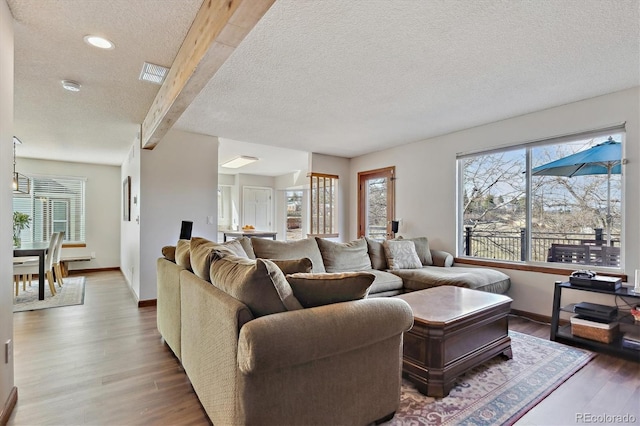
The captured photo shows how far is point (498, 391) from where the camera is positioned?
2.06 meters

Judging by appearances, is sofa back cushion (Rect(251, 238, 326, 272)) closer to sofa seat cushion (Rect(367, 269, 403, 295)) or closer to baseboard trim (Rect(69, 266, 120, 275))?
sofa seat cushion (Rect(367, 269, 403, 295))

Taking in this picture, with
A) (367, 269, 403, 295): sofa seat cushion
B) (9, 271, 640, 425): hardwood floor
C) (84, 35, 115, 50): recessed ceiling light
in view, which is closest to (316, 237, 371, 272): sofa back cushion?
(367, 269, 403, 295): sofa seat cushion

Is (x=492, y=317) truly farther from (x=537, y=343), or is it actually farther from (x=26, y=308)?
(x=26, y=308)

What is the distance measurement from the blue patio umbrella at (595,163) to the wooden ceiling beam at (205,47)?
3702 millimetres

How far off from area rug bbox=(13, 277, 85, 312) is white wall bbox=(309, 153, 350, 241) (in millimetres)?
4324

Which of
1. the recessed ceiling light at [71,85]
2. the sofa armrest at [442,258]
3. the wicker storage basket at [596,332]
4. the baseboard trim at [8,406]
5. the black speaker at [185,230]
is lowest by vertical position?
the baseboard trim at [8,406]

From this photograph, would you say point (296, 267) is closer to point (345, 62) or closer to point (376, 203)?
point (345, 62)

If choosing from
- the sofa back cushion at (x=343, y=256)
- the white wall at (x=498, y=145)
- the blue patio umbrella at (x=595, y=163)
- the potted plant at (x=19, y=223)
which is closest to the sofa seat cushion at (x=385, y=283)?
the sofa back cushion at (x=343, y=256)

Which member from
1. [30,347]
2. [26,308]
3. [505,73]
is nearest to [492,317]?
[505,73]

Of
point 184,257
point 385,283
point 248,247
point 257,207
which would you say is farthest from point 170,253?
point 257,207

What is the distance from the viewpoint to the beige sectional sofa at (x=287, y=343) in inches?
51.4

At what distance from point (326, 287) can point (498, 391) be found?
1.47m

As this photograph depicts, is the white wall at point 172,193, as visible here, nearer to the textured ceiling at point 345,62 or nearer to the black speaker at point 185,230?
the textured ceiling at point 345,62

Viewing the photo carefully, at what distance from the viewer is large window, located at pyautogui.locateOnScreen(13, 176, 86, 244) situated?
6246mm
